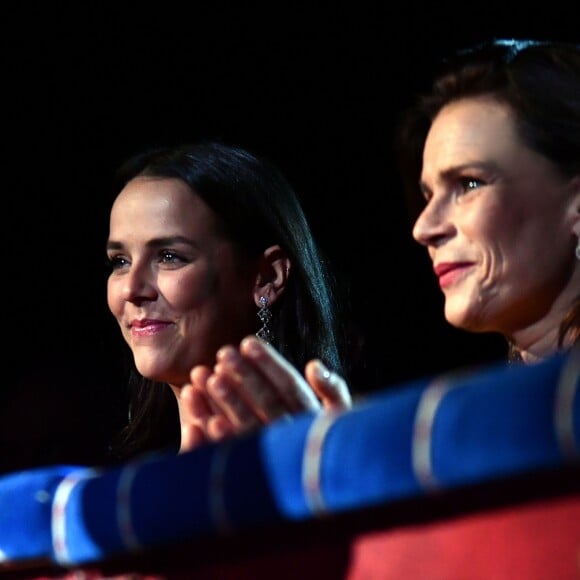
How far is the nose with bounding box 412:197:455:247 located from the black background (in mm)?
1609

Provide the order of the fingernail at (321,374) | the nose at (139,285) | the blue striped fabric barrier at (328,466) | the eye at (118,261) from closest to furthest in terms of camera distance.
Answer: the blue striped fabric barrier at (328,466), the fingernail at (321,374), the nose at (139,285), the eye at (118,261)

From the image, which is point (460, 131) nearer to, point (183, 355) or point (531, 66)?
point (531, 66)

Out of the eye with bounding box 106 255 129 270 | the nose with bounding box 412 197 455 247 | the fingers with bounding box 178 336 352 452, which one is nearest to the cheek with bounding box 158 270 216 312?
the eye with bounding box 106 255 129 270

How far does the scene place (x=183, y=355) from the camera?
2426mm

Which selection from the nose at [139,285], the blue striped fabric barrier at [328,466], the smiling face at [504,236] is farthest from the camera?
the nose at [139,285]

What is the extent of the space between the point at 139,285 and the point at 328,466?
1644mm

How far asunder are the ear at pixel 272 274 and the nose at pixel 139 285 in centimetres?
25

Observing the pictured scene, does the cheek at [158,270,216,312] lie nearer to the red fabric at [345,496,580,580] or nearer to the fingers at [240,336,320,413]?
the fingers at [240,336,320,413]

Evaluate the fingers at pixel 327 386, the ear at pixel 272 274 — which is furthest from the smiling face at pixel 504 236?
the ear at pixel 272 274

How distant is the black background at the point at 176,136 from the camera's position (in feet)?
11.4

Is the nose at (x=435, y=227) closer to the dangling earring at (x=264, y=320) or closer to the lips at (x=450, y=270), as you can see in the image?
the lips at (x=450, y=270)

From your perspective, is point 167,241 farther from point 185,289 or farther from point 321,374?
point 321,374

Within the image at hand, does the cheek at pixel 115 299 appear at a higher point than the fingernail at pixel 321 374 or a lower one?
higher

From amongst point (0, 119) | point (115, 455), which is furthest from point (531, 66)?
point (0, 119)
